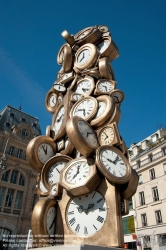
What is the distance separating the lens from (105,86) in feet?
21.4

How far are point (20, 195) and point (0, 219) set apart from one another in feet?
11.6

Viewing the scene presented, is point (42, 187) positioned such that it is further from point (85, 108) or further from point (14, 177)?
point (14, 177)

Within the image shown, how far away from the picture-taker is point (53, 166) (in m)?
5.49

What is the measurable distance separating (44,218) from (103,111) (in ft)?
9.69

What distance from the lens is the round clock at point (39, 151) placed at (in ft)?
18.0

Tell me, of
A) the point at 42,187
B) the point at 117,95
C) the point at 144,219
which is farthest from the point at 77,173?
the point at 144,219

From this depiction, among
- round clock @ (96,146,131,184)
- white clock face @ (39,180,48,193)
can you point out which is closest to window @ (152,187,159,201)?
white clock face @ (39,180,48,193)

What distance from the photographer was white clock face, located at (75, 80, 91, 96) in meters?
6.65

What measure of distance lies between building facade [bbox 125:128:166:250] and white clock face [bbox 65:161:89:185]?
21.4 metres

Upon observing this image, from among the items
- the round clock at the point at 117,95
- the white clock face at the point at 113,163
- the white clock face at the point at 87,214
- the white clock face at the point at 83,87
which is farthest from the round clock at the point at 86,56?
the white clock face at the point at 87,214

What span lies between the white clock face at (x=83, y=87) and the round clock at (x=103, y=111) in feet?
2.88

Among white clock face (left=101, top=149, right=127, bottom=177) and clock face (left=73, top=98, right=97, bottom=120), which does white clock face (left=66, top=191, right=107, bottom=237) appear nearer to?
white clock face (left=101, top=149, right=127, bottom=177)

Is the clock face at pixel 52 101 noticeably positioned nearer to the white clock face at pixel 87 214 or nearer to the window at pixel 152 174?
the white clock face at pixel 87 214

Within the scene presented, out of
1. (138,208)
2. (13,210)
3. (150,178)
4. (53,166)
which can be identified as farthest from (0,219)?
(53,166)
